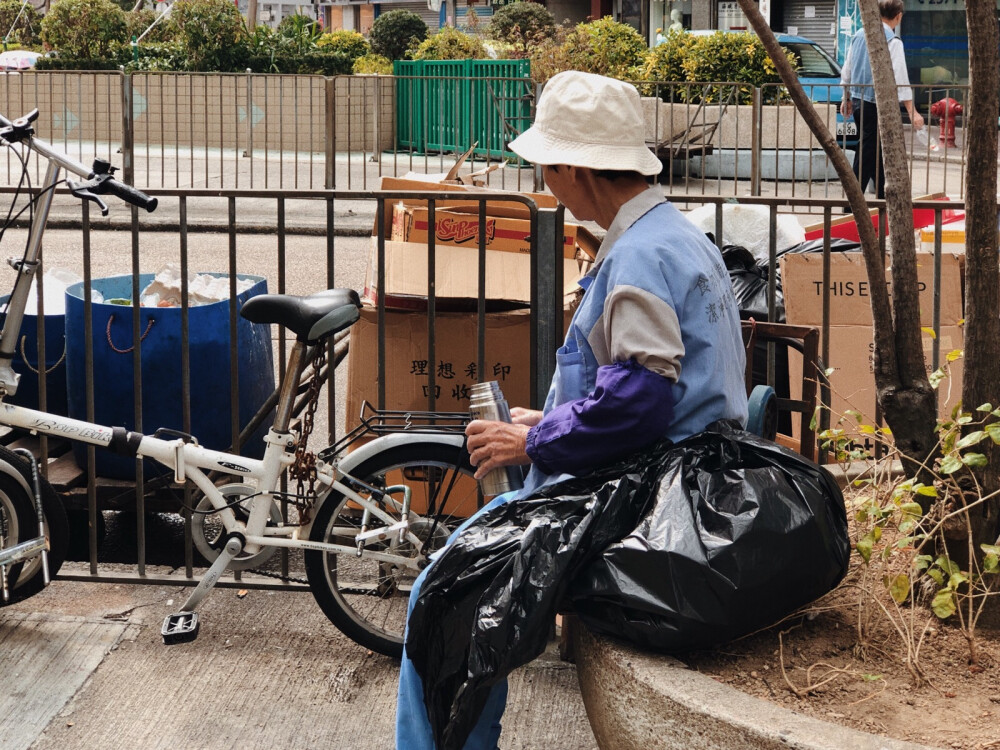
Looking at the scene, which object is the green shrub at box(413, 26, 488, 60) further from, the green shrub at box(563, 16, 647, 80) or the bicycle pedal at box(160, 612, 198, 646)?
the bicycle pedal at box(160, 612, 198, 646)

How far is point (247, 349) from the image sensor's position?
4.57 metres

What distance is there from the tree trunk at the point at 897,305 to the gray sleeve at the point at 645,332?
0.64m

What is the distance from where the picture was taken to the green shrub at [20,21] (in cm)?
3138

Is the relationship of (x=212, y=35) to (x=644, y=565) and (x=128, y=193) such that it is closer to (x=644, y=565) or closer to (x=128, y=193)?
(x=128, y=193)

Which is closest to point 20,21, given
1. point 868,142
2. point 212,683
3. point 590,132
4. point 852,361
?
point 868,142

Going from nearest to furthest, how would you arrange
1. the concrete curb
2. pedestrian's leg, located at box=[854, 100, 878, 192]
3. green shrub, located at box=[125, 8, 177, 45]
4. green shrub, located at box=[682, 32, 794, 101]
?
the concrete curb
pedestrian's leg, located at box=[854, 100, 878, 192]
green shrub, located at box=[682, 32, 794, 101]
green shrub, located at box=[125, 8, 177, 45]

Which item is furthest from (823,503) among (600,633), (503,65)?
(503,65)

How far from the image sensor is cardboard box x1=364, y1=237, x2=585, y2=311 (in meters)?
4.25

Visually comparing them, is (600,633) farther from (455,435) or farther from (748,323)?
(748,323)

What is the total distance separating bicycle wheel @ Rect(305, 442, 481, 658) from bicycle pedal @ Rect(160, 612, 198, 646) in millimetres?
348

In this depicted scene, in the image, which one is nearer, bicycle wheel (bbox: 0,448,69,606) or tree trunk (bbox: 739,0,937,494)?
tree trunk (bbox: 739,0,937,494)

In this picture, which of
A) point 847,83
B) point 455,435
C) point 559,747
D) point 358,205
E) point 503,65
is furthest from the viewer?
point 503,65

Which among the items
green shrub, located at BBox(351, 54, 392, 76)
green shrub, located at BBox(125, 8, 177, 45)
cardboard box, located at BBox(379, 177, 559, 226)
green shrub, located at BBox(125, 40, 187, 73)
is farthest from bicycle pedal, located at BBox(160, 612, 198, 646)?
green shrub, located at BBox(125, 8, 177, 45)

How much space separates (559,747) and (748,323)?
131cm
